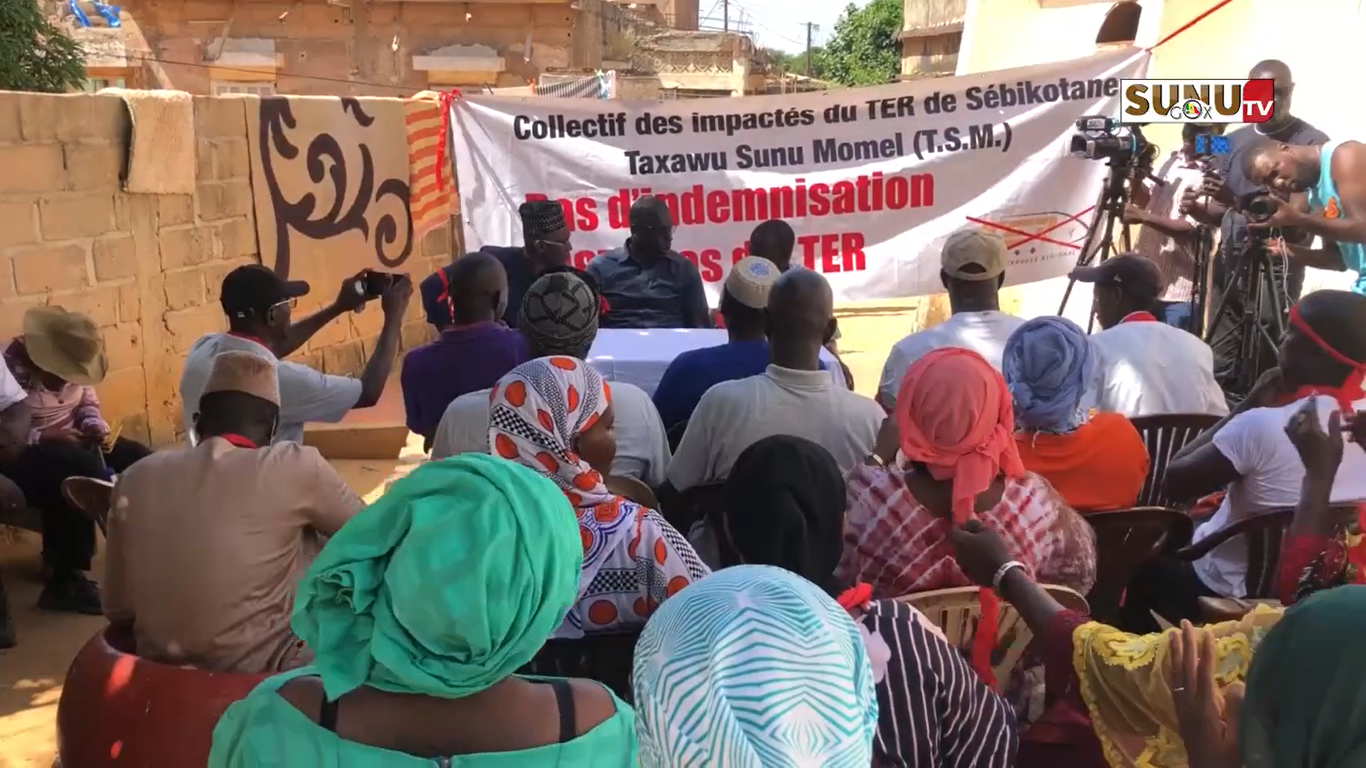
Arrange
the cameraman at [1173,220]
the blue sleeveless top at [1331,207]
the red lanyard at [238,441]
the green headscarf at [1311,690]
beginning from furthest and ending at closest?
1. the cameraman at [1173,220]
2. the blue sleeveless top at [1331,207]
3. the red lanyard at [238,441]
4. the green headscarf at [1311,690]

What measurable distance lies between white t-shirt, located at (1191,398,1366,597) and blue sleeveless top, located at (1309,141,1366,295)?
2.56 m

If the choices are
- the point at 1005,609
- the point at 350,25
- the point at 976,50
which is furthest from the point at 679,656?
the point at 350,25

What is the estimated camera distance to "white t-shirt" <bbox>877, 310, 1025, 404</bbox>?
4.10 m

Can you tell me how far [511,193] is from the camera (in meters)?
6.38

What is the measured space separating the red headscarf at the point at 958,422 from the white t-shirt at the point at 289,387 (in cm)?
192

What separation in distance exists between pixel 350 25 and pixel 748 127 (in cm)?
1313

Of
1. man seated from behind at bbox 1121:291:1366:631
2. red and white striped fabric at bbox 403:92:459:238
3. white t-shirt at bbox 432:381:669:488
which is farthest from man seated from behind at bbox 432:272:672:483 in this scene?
red and white striped fabric at bbox 403:92:459:238

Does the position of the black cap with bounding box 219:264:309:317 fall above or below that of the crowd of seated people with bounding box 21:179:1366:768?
above

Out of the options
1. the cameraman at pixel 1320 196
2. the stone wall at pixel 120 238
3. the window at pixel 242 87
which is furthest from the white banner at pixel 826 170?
the window at pixel 242 87

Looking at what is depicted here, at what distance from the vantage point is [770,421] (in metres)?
3.19

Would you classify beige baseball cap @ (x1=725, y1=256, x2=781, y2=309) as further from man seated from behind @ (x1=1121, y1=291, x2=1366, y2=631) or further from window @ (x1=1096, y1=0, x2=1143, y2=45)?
window @ (x1=1096, y1=0, x2=1143, y2=45)

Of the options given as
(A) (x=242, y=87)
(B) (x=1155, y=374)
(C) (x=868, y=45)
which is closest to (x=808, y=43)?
(C) (x=868, y=45)

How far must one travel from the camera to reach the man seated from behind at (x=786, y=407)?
3.20 m

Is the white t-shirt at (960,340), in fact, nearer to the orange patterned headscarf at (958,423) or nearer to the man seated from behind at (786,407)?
the man seated from behind at (786,407)
